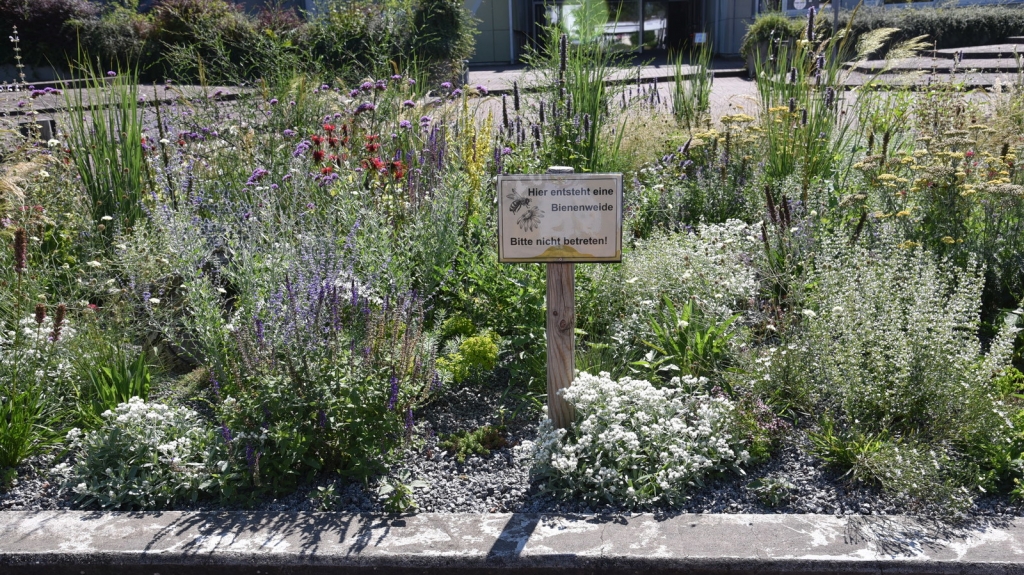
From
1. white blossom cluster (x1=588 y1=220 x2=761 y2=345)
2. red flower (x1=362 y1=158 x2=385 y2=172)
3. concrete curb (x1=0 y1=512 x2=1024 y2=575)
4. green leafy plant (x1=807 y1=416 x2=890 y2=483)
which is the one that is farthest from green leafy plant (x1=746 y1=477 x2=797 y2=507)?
red flower (x1=362 y1=158 x2=385 y2=172)

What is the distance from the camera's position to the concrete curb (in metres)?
2.69

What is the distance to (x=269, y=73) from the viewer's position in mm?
6660

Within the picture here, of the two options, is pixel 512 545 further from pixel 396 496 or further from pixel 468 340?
pixel 468 340

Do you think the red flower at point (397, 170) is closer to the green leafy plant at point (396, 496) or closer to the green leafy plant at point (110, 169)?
the green leafy plant at point (110, 169)

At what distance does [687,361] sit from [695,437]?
58 cm

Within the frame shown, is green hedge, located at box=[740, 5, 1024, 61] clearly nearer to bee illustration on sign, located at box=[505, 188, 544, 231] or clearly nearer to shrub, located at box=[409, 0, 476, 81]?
shrub, located at box=[409, 0, 476, 81]

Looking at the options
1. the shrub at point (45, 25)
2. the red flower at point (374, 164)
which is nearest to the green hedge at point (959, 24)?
the shrub at point (45, 25)

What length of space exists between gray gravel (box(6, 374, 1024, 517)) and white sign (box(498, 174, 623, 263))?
860 millimetres

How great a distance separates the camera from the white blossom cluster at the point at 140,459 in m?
3.08

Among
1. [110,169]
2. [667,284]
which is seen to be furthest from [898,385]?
[110,169]

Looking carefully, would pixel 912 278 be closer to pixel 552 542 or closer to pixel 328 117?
pixel 552 542

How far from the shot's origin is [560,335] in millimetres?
3307

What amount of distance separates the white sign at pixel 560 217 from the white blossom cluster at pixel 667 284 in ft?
3.16

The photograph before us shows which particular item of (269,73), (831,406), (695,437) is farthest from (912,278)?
(269,73)
